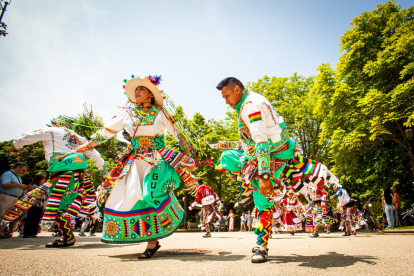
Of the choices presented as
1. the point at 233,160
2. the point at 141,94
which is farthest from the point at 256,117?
the point at 141,94

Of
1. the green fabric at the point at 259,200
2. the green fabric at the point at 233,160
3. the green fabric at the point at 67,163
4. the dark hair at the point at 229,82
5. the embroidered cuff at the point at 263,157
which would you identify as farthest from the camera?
the green fabric at the point at 67,163

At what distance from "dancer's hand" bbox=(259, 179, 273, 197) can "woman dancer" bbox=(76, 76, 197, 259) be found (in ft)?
4.00

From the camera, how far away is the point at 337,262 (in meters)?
2.90

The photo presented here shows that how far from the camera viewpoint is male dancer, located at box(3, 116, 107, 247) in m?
4.86

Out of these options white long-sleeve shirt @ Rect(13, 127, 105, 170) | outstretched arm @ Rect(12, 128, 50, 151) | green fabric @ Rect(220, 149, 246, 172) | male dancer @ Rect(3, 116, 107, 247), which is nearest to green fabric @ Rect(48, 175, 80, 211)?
male dancer @ Rect(3, 116, 107, 247)

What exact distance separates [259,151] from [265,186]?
0.40 meters

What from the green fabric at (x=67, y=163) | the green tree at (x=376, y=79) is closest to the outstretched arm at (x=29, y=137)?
the green fabric at (x=67, y=163)

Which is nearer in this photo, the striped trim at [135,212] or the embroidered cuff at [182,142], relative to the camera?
the striped trim at [135,212]

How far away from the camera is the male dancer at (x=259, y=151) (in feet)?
10.5

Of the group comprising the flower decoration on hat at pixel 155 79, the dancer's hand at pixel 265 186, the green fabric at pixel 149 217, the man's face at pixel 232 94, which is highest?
the flower decoration on hat at pixel 155 79

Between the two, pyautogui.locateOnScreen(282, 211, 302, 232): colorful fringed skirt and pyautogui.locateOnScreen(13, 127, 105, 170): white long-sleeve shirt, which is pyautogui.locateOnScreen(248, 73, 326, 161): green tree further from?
pyautogui.locateOnScreen(13, 127, 105, 170): white long-sleeve shirt

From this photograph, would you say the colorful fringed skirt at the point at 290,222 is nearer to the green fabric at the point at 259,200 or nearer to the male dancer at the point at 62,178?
the male dancer at the point at 62,178

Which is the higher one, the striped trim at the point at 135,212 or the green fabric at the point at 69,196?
the green fabric at the point at 69,196

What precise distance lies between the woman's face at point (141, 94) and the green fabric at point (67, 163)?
1894mm
